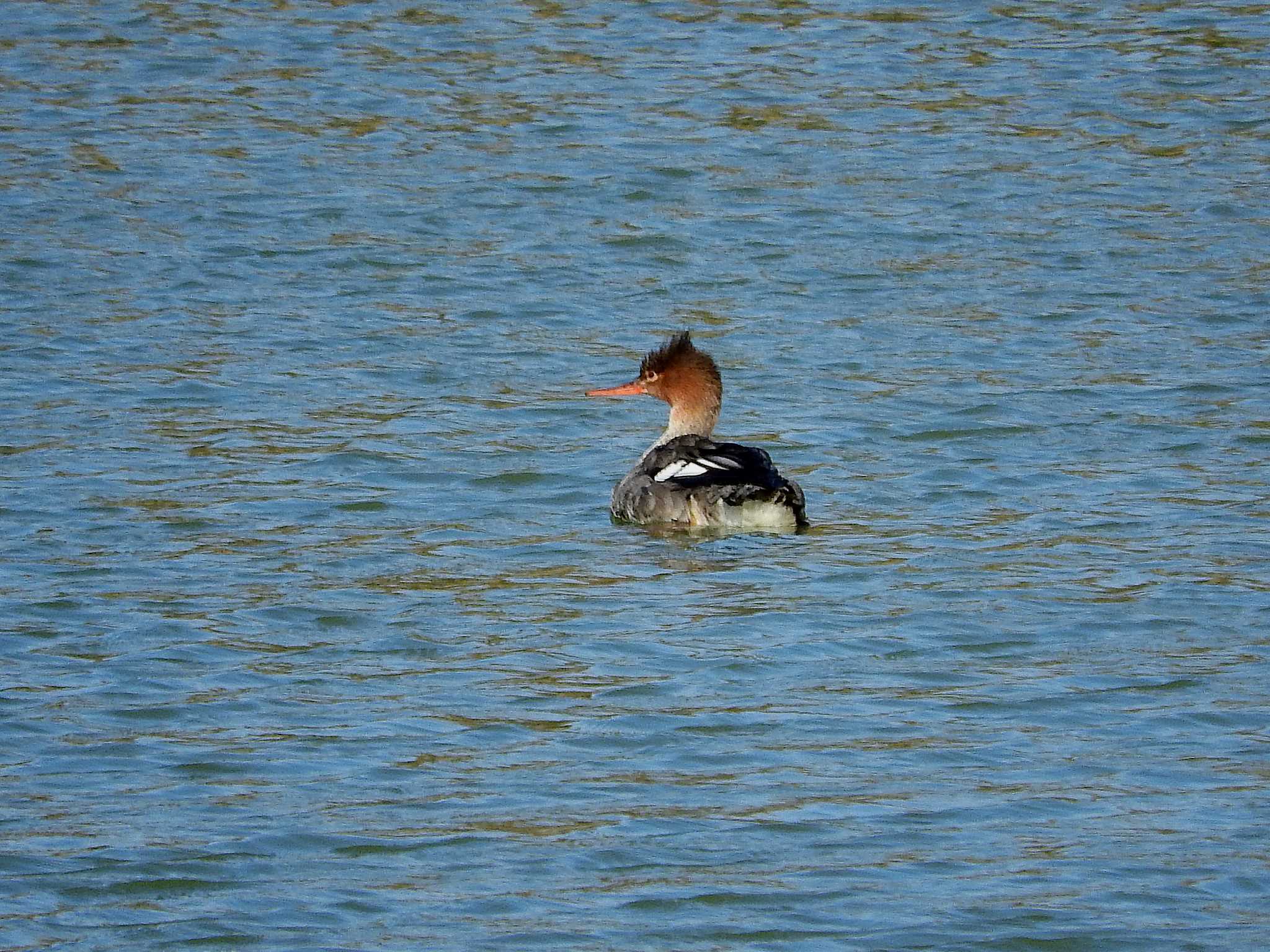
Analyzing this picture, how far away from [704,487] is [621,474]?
1147mm

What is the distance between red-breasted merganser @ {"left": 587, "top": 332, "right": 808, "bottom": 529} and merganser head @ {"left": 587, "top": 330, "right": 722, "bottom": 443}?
13 mm

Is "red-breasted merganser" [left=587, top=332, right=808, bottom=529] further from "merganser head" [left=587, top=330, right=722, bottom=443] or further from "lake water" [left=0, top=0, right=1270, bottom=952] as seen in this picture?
"lake water" [left=0, top=0, right=1270, bottom=952]

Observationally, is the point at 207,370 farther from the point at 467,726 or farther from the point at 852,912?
the point at 852,912

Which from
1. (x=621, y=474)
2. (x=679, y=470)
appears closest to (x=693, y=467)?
(x=679, y=470)

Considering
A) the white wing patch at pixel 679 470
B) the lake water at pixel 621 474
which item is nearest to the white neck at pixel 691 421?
the lake water at pixel 621 474

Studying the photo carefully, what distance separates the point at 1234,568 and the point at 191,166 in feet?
33.7

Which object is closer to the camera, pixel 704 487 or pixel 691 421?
pixel 704 487

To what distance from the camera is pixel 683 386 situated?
1124 centimetres

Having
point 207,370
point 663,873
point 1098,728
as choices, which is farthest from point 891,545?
point 207,370

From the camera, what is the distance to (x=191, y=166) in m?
17.0

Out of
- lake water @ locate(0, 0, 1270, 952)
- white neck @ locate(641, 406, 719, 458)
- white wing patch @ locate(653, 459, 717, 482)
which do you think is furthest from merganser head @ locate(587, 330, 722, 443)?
white wing patch @ locate(653, 459, 717, 482)

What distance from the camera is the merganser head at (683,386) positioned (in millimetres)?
11164

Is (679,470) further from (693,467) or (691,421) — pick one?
(691,421)

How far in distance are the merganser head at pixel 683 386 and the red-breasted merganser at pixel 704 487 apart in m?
0.01
